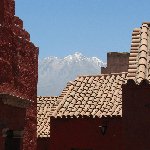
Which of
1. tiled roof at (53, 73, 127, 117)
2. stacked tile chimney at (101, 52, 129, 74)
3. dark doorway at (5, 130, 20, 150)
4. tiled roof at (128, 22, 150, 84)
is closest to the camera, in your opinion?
tiled roof at (128, 22, 150, 84)

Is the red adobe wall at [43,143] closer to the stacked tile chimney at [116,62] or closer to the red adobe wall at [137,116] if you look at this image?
the red adobe wall at [137,116]

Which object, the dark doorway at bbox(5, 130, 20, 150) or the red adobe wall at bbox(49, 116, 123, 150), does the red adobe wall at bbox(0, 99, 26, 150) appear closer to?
the dark doorway at bbox(5, 130, 20, 150)

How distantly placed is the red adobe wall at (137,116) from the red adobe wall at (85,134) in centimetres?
727

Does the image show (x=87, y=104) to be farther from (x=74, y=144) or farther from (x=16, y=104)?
(x=16, y=104)

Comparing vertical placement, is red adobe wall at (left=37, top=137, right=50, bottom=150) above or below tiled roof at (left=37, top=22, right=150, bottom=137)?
below

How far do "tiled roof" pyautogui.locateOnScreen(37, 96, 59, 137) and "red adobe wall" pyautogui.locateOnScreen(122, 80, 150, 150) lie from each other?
1075cm

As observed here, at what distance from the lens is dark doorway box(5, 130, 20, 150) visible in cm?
1395

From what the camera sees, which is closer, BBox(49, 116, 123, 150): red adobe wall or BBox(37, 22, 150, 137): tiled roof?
BBox(49, 116, 123, 150): red adobe wall

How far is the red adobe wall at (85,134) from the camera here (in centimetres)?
1858

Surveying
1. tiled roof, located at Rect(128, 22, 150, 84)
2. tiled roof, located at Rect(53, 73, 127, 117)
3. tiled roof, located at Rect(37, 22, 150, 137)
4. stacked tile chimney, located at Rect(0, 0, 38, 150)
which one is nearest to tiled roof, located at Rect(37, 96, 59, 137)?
tiled roof, located at Rect(37, 22, 150, 137)

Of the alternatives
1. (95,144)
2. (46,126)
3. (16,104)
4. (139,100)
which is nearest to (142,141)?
(139,100)

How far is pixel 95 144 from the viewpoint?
1892 centimetres

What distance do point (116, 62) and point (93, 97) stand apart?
21.3 metres

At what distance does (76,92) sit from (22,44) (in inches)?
271
